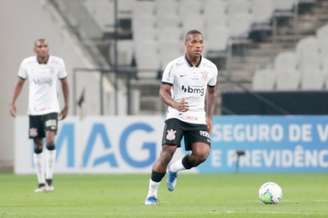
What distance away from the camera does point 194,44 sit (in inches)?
577

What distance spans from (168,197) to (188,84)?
259cm

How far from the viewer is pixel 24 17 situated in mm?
29391

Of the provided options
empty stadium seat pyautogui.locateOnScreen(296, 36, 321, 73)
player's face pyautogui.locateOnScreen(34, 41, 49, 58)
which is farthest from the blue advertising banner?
player's face pyautogui.locateOnScreen(34, 41, 49, 58)

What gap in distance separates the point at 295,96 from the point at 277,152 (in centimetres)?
245

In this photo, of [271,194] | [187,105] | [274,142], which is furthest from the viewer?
[274,142]

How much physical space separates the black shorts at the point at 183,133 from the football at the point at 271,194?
44.8 inches

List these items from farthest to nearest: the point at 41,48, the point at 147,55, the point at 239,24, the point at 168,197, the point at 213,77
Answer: the point at 239,24
the point at 147,55
the point at 41,48
the point at 168,197
the point at 213,77

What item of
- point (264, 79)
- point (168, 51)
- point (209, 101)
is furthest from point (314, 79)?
point (209, 101)

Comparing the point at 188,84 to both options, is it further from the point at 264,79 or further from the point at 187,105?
the point at 264,79

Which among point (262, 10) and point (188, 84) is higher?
point (188, 84)

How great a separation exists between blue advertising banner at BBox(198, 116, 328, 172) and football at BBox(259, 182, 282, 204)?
423 inches

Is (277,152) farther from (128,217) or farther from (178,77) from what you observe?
(128,217)

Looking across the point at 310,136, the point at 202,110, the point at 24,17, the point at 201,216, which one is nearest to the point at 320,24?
the point at 310,136

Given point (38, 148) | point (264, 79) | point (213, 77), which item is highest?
point (213, 77)
